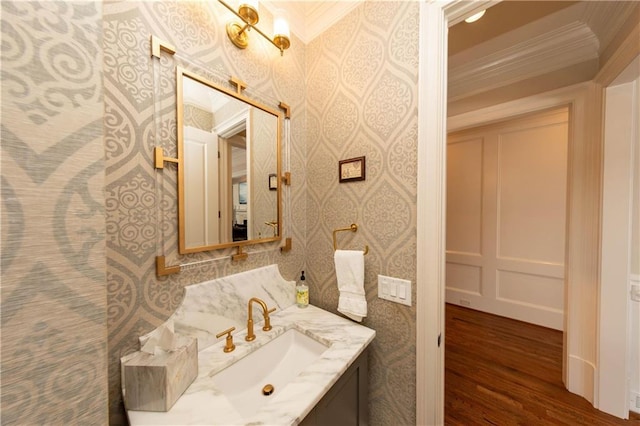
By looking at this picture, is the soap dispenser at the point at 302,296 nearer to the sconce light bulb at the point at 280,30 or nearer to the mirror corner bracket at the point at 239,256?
the mirror corner bracket at the point at 239,256

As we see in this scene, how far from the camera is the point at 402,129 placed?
103cm

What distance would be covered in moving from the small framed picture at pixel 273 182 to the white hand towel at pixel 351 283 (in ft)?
1.63

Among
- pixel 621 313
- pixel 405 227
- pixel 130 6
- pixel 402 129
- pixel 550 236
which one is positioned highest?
pixel 130 6

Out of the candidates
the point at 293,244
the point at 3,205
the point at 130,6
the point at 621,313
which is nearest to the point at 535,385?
the point at 621,313

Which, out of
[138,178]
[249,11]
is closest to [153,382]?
[138,178]

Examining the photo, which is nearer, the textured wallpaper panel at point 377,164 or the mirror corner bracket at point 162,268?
the mirror corner bracket at point 162,268

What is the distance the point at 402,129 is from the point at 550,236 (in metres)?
2.79

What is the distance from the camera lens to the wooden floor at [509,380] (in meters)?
1.50

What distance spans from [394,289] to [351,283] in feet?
0.68

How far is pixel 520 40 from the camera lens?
169cm

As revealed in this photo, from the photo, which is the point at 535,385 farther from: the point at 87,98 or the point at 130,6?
the point at 130,6

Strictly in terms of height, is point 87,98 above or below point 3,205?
above

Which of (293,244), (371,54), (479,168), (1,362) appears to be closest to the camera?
(1,362)

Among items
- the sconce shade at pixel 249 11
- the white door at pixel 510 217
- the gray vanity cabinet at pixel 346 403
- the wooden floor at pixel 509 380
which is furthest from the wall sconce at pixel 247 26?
the white door at pixel 510 217
